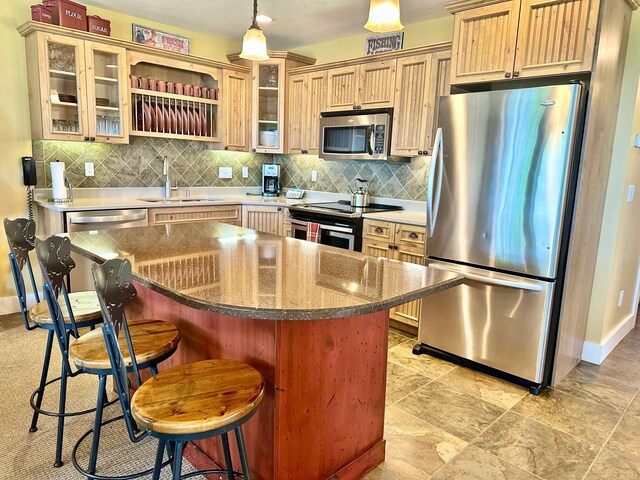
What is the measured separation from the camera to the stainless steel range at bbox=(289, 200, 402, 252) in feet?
12.5

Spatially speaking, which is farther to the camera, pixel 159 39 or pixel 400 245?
pixel 159 39

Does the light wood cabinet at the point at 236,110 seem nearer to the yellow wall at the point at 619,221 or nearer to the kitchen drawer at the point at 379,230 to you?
the kitchen drawer at the point at 379,230

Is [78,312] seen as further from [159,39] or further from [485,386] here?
[159,39]

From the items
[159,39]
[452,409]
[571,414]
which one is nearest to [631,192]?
[571,414]

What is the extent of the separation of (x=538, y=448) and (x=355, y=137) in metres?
2.84

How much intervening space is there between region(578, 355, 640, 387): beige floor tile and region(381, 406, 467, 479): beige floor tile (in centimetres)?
148

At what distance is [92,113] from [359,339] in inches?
129

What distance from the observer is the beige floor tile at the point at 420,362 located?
3012 mm

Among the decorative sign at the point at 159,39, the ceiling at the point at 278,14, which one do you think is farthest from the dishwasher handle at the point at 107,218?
the ceiling at the point at 278,14

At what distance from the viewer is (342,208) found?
412cm

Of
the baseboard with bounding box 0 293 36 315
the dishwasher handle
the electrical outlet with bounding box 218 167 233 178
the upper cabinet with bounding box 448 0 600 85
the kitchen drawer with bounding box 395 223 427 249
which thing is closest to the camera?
the upper cabinet with bounding box 448 0 600 85

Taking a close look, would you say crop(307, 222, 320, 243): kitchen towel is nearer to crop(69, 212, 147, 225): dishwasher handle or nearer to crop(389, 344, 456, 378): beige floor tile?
crop(389, 344, 456, 378): beige floor tile

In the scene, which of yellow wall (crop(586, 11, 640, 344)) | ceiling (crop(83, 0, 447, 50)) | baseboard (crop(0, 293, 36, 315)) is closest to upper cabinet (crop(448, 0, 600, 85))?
yellow wall (crop(586, 11, 640, 344))

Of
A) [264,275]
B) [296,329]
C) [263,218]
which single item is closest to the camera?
[296,329]
